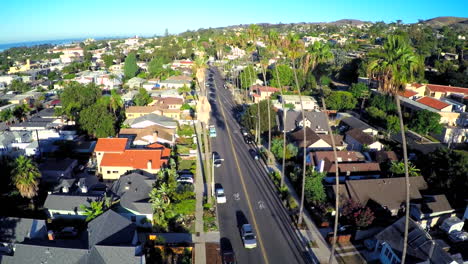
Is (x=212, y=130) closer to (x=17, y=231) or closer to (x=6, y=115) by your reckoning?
(x=17, y=231)

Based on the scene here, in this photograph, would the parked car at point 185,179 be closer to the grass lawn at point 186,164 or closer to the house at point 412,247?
the grass lawn at point 186,164

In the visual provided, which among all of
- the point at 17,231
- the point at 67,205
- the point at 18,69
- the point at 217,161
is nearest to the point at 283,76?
the point at 217,161

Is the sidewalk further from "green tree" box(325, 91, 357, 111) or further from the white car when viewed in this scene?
"green tree" box(325, 91, 357, 111)

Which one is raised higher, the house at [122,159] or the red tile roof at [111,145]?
the red tile roof at [111,145]

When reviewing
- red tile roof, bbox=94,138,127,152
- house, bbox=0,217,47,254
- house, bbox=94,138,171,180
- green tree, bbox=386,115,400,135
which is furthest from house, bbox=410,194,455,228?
red tile roof, bbox=94,138,127,152

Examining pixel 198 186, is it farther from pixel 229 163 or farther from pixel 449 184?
pixel 449 184

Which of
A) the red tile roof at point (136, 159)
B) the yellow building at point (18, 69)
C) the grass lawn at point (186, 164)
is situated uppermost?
the yellow building at point (18, 69)

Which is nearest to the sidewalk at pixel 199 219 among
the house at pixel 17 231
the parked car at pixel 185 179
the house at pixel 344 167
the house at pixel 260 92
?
the parked car at pixel 185 179
